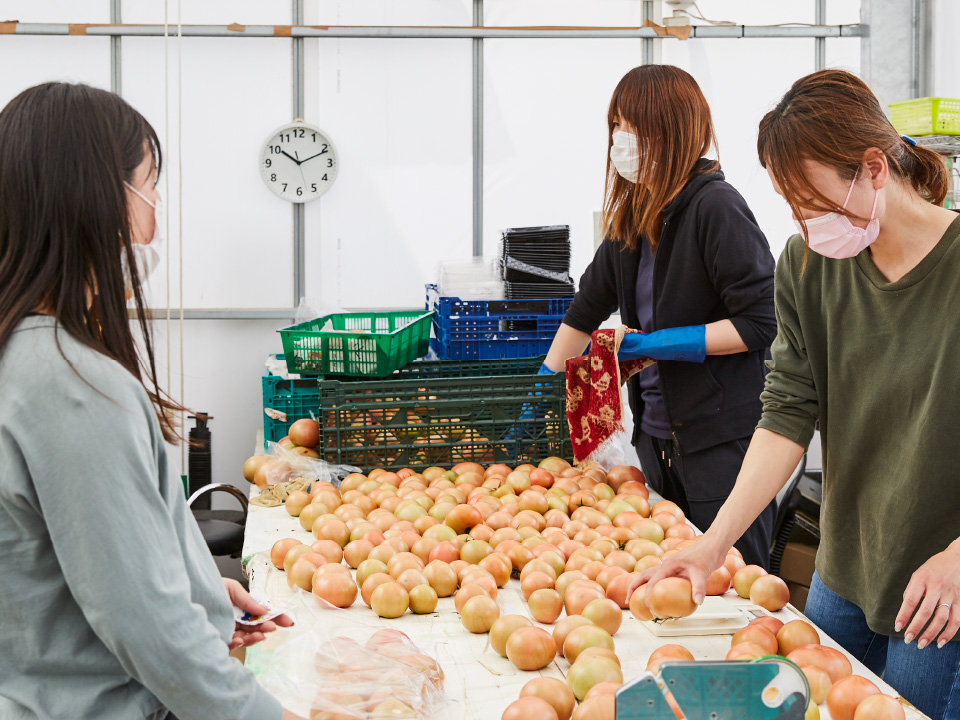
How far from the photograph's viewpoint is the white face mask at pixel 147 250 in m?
0.88

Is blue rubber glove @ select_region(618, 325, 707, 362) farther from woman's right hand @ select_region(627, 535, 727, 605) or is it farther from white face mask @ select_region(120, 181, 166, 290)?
white face mask @ select_region(120, 181, 166, 290)

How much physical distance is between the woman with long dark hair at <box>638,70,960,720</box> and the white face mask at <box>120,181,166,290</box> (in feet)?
2.92

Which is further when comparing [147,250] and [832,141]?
[832,141]

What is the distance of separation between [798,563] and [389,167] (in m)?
2.95

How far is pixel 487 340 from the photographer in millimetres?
3066

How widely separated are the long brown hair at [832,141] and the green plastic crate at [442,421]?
1233 mm

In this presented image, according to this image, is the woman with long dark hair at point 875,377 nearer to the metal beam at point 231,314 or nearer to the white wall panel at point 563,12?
the metal beam at point 231,314

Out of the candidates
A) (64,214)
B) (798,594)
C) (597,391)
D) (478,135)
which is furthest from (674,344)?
(478,135)

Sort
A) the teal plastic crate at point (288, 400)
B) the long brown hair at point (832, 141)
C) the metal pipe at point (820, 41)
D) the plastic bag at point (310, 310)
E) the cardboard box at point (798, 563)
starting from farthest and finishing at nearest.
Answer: the metal pipe at point (820, 41) → the plastic bag at point (310, 310) → the cardboard box at point (798, 563) → the teal plastic crate at point (288, 400) → the long brown hair at point (832, 141)

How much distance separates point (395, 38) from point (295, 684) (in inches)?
167

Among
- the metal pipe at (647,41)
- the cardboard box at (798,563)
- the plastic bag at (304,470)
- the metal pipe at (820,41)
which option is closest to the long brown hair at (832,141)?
the plastic bag at (304,470)

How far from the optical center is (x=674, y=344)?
2.08 meters

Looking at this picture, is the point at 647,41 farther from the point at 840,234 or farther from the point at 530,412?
the point at 840,234

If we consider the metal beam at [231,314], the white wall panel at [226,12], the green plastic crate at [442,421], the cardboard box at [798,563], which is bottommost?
the cardboard box at [798,563]
